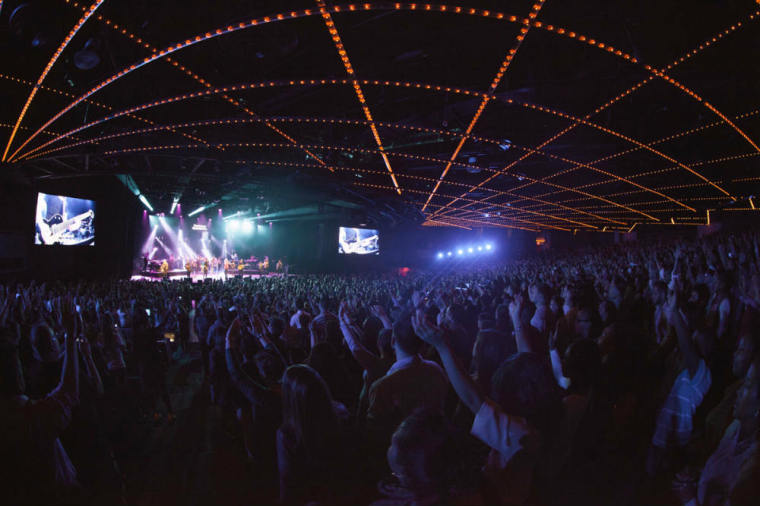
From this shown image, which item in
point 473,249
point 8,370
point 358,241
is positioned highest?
point 358,241

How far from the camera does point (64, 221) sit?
618 inches

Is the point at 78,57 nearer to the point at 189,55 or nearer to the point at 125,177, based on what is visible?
the point at 189,55

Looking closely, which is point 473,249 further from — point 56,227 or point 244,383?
point 244,383

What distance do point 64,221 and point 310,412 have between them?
747 inches

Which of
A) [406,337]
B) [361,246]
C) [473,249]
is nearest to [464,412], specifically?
[406,337]

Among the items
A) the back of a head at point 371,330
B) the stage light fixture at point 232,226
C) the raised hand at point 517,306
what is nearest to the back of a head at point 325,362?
the back of a head at point 371,330

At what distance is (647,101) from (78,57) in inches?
527

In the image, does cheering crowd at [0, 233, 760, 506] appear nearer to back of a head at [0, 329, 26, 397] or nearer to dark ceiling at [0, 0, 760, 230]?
back of a head at [0, 329, 26, 397]

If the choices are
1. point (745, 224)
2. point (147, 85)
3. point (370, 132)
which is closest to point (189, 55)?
point (147, 85)

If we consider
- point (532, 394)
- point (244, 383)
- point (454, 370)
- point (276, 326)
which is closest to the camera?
point (532, 394)

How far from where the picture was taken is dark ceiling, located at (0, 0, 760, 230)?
20.7 ft

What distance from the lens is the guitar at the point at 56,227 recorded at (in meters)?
14.8

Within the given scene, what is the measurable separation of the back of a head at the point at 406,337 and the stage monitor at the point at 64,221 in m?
18.4

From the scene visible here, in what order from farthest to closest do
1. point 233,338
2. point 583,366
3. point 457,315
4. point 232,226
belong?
point 232,226 → point 457,315 → point 233,338 → point 583,366
